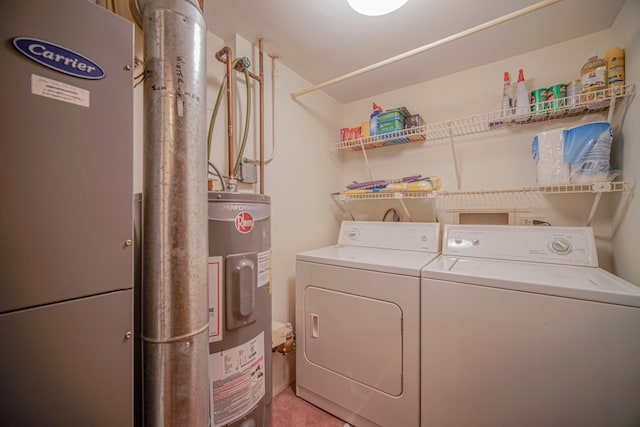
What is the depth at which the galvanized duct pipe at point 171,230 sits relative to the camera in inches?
27.8

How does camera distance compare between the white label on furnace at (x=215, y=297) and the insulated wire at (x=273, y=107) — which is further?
the insulated wire at (x=273, y=107)

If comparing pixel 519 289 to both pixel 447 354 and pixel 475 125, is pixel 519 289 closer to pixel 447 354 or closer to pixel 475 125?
pixel 447 354

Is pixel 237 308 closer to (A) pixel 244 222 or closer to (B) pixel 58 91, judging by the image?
(A) pixel 244 222

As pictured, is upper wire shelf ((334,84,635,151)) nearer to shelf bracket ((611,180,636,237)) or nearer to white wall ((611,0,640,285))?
white wall ((611,0,640,285))

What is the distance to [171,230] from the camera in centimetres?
71

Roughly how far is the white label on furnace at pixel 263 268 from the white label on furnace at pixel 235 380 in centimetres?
25

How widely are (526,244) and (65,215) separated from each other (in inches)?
79.0

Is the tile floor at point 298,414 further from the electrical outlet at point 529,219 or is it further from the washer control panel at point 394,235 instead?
the electrical outlet at point 529,219

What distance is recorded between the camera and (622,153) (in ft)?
4.20

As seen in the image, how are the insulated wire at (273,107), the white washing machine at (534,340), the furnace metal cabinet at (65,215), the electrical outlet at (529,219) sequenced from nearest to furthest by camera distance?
1. the furnace metal cabinet at (65,215)
2. the white washing machine at (534,340)
3. the electrical outlet at (529,219)
4. the insulated wire at (273,107)

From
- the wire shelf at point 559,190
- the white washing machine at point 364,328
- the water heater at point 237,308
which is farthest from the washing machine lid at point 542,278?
the water heater at point 237,308

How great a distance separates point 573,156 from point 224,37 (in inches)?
86.8

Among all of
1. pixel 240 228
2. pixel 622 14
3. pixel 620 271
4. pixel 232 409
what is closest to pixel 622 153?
pixel 620 271

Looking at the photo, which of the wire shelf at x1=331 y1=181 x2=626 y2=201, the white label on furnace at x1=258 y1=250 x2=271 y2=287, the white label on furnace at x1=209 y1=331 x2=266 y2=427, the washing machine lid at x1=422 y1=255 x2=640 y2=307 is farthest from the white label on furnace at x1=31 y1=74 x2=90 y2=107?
the wire shelf at x1=331 y1=181 x2=626 y2=201
